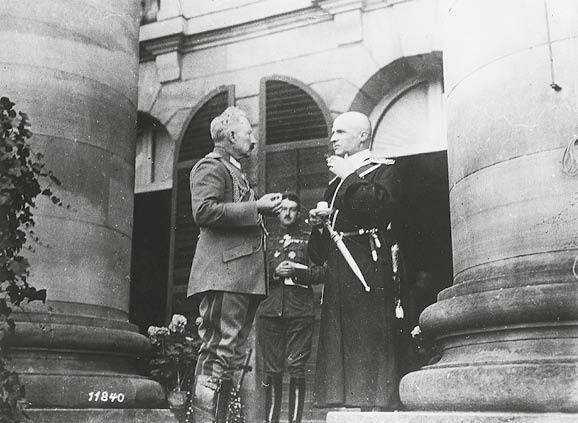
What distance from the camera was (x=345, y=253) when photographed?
4723 mm

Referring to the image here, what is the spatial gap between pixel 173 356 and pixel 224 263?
3.18m

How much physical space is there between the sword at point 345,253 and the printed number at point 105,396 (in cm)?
159

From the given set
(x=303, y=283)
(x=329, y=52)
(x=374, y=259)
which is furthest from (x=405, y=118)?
(x=374, y=259)

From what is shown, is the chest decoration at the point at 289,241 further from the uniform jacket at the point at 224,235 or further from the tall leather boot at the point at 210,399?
the tall leather boot at the point at 210,399

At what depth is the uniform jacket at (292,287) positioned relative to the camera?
6.67 meters

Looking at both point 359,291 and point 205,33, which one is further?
point 205,33

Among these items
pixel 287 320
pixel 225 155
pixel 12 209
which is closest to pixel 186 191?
pixel 287 320

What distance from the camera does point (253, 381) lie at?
7883 mm

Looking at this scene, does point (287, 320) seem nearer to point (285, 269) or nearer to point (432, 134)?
point (285, 269)

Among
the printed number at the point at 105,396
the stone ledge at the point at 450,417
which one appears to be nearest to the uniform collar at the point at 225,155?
the stone ledge at the point at 450,417

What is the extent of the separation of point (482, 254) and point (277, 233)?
3.96 metres

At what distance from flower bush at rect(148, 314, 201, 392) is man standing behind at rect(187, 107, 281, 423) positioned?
3.00 meters

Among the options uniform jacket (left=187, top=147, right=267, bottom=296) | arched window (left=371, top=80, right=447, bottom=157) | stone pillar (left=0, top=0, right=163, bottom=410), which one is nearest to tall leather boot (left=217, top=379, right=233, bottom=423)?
uniform jacket (left=187, top=147, right=267, bottom=296)

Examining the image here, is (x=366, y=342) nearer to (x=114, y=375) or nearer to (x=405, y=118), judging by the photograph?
(x=114, y=375)
